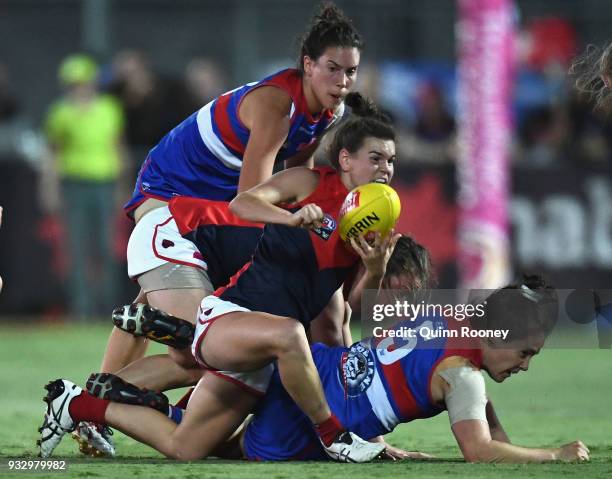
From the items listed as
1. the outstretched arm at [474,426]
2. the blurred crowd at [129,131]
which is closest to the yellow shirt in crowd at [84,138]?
the blurred crowd at [129,131]

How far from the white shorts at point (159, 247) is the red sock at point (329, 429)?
1.35 metres

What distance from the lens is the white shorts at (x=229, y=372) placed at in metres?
6.08

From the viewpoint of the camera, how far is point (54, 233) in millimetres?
14555

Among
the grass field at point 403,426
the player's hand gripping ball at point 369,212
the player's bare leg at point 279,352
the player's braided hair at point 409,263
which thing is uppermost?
the player's hand gripping ball at point 369,212

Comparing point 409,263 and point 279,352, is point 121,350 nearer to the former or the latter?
point 279,352

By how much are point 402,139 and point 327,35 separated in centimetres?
858

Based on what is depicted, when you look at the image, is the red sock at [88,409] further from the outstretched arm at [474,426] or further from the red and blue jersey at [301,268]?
the outstretched arm at [474,426]

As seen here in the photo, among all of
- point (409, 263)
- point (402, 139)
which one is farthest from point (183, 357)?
point (402, 139)

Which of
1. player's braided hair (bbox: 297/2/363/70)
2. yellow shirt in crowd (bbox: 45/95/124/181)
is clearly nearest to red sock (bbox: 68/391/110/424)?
A: player's braided hair (bbox: 297/2/363/70)

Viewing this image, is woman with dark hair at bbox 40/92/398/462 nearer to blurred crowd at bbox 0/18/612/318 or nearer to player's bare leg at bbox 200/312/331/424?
player's bare leg at bbox 200/312/331/424

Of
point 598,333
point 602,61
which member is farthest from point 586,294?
point 602,61

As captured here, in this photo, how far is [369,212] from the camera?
5.86 m

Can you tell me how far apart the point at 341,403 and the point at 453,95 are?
10.8 meters

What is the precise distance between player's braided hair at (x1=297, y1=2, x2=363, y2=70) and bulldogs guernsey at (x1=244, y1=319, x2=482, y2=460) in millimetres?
1458
